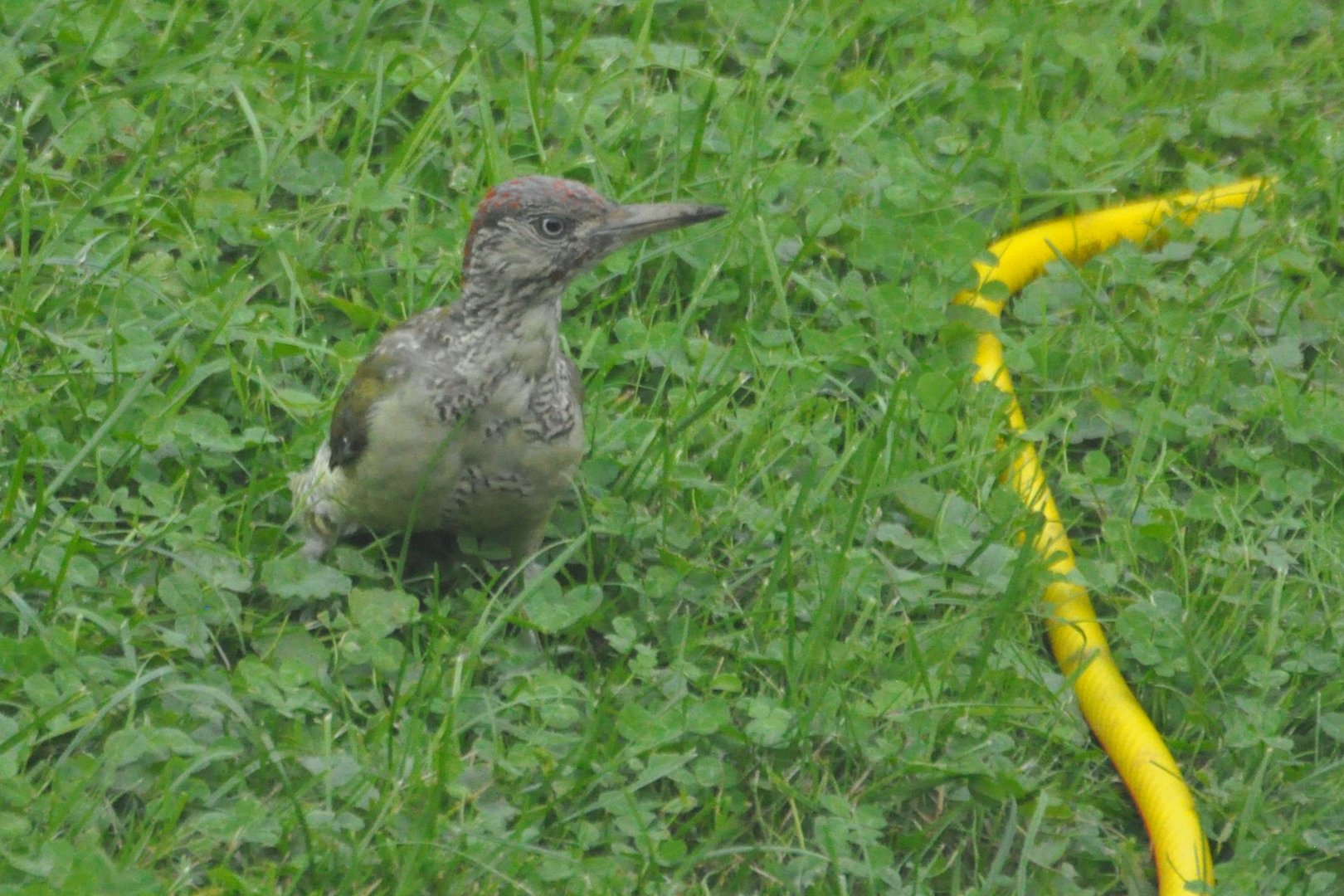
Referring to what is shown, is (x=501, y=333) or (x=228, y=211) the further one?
(x=228, y=211)

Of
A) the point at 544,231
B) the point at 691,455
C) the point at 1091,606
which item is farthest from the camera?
the point at 691,455

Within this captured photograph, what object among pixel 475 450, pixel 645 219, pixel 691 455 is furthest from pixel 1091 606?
pixel 475 450

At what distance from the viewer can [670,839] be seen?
4363 mm

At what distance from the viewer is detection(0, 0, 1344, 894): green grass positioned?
442 cm

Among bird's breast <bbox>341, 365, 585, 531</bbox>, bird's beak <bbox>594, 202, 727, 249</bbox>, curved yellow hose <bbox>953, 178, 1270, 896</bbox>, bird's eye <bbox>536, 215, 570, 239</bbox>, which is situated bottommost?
curved yellow hose <bbox>953, 178, 1270, 896</bbox>

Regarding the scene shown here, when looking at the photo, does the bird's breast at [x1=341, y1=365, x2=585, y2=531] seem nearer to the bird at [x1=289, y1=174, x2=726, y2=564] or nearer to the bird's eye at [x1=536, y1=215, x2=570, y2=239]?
the bird at [x1=289, y1=174, x2=726, y2=564]

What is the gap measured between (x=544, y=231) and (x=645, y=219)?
0.81 feet

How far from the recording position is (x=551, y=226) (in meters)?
4.71

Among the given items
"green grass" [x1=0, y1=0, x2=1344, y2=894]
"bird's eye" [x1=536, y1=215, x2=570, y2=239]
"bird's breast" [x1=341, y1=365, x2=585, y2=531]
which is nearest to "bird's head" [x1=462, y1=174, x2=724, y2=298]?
"bird's eye" [x1=536, y1=215, x2=570, y2=239]

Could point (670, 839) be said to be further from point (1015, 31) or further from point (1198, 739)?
point (1015, 31)

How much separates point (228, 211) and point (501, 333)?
1478 mm

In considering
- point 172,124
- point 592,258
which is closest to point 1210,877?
point 592,258

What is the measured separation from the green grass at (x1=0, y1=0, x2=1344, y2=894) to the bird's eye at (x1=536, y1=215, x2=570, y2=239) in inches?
30.1

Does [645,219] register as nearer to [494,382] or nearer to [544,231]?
[544,231]
